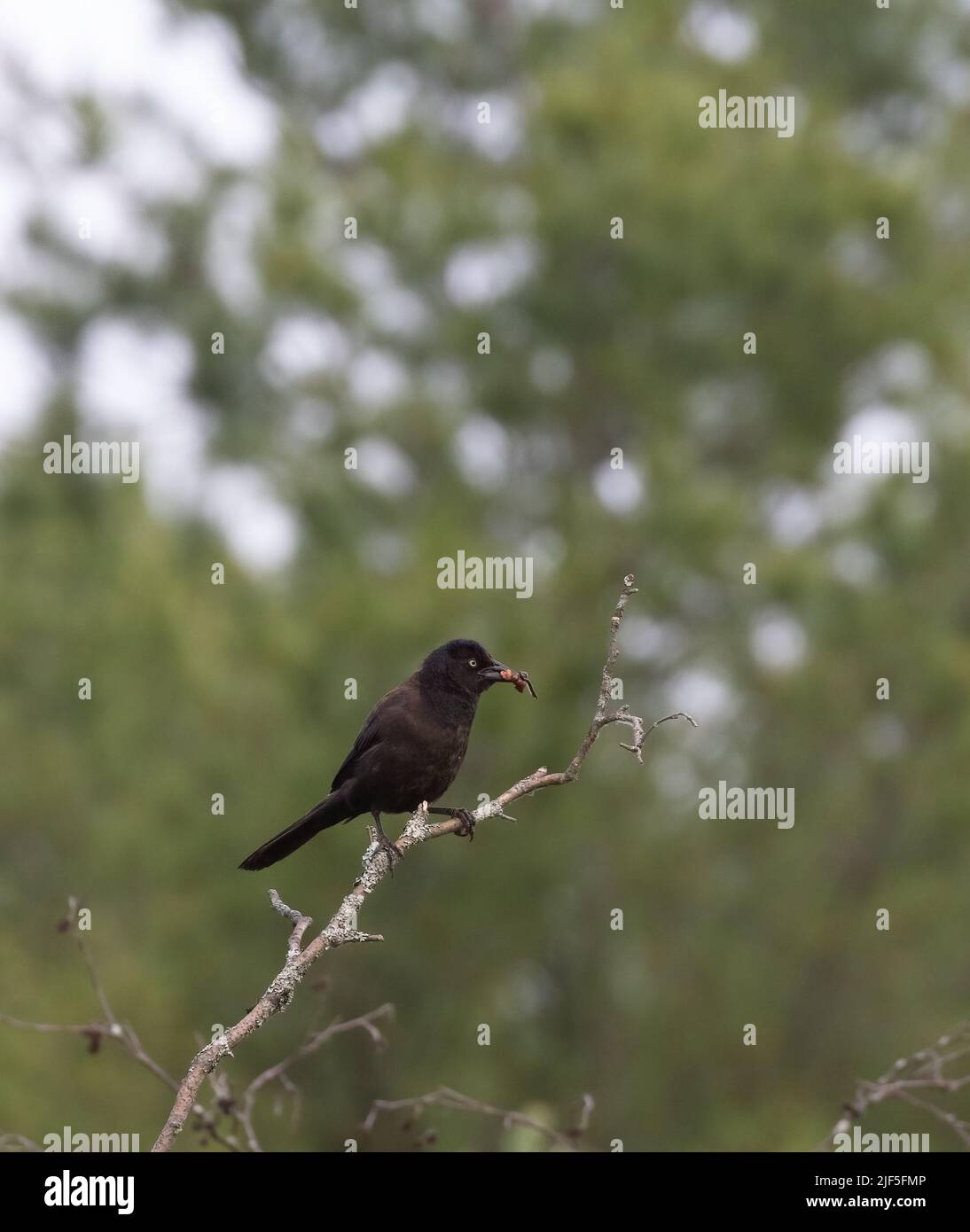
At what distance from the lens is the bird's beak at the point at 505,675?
166 inches

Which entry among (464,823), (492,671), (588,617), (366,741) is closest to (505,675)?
(492,671)

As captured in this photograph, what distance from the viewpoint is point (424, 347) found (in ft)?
39.6

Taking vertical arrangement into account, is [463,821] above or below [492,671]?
below

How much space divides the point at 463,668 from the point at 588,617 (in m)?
5.43

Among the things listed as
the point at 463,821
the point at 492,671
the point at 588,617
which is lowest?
the point at 463,821

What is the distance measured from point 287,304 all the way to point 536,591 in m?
3.44

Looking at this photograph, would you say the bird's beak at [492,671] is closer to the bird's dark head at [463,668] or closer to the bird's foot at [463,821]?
the bird's dark head at [463,668]

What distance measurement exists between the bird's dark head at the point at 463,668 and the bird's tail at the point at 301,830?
49 cm

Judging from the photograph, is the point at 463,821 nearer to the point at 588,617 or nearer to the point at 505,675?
the point at 505,675

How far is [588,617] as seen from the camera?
402 inches

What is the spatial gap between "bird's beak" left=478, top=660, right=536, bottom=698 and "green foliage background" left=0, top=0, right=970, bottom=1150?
15.6 ft

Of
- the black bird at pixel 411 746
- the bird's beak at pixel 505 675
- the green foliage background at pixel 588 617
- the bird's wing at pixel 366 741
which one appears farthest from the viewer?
the green foliage background at pixel 588 617

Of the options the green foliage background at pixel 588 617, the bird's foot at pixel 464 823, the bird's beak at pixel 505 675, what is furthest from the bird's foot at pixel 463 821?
the green foliage background at pixel 588 617
